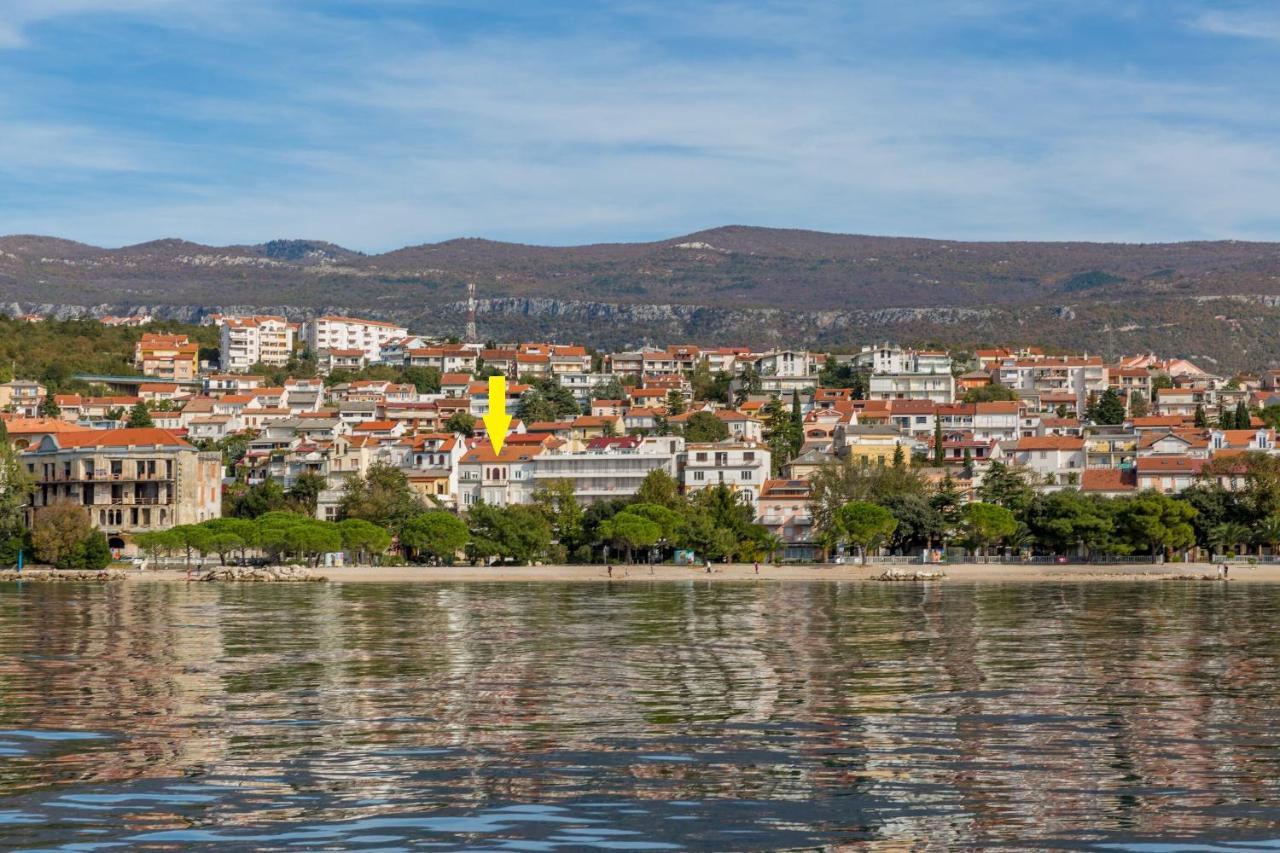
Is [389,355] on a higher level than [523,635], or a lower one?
higher

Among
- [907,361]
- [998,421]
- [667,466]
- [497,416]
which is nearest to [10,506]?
[667,466]

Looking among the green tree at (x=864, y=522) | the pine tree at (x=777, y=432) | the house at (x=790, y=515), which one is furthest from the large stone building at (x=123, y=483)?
the green tree at (x=864, y=522)

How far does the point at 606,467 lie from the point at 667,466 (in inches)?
150

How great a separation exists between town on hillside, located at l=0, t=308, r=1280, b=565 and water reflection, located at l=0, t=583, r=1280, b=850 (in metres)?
41.7

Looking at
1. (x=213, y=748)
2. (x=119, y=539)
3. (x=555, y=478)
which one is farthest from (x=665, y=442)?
(x=213, y=748)

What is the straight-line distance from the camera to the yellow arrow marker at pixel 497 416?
12031 centimetres

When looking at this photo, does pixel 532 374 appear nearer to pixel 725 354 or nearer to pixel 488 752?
pixel 725 354

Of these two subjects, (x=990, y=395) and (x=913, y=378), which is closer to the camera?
(x=990, y=395)

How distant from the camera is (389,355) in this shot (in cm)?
19125

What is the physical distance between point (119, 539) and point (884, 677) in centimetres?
7463

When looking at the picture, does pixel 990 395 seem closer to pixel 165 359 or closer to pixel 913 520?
pixel 913 520

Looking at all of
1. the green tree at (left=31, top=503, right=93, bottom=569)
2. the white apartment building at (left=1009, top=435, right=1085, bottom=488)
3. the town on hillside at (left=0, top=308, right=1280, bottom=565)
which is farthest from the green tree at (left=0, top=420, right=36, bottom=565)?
the white apartment building at (left=1009, top=435, right=1085, bottom=488)

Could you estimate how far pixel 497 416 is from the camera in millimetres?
130875

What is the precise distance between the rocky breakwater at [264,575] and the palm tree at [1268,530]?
4717 centimetres
